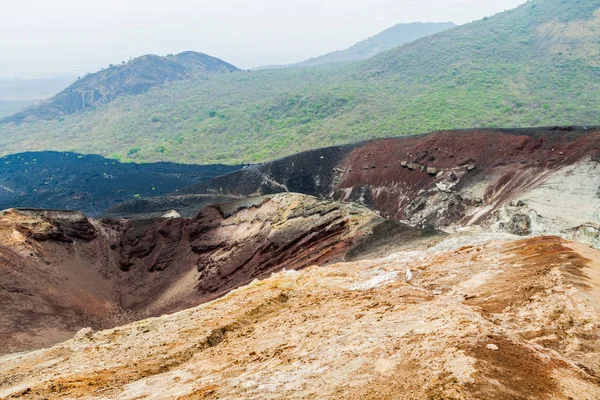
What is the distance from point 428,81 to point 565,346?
11703 cm

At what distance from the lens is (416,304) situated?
10336mm

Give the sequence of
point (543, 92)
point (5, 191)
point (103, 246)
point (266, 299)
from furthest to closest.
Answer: point (543, 92) → point (5, 191) → point (103, 246) → point (266, 299)

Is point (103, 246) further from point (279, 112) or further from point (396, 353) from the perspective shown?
point (279, 112)

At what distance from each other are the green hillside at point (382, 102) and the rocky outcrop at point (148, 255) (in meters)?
50.3

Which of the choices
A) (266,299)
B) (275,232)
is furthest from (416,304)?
(275,232)

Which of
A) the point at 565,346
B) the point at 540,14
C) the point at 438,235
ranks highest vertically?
the point at 540,14

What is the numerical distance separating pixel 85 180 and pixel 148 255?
4942cm

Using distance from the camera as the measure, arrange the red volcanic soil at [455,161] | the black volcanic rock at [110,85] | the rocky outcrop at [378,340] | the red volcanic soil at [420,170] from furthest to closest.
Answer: the black volcanic rock at [110,85] < the red volcanic soil at [420,170] < the red volcanic soil at [455,161] < the rocky outcrop at [378,340]

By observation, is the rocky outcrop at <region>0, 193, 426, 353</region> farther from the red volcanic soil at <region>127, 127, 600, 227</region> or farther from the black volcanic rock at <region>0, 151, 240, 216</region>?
the black volcanic rock at <region>0, 151, 240, 216</region>

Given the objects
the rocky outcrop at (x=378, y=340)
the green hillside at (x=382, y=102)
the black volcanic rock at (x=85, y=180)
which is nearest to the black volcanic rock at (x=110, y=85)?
the green hillside at (x=382, y=102)

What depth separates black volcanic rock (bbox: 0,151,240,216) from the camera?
216 ft

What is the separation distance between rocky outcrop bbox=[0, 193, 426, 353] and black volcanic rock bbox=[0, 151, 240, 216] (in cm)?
2882

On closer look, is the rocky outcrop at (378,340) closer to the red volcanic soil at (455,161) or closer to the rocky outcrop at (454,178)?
the rocky outcrop at (454,178)

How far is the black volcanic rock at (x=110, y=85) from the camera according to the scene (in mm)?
150875
